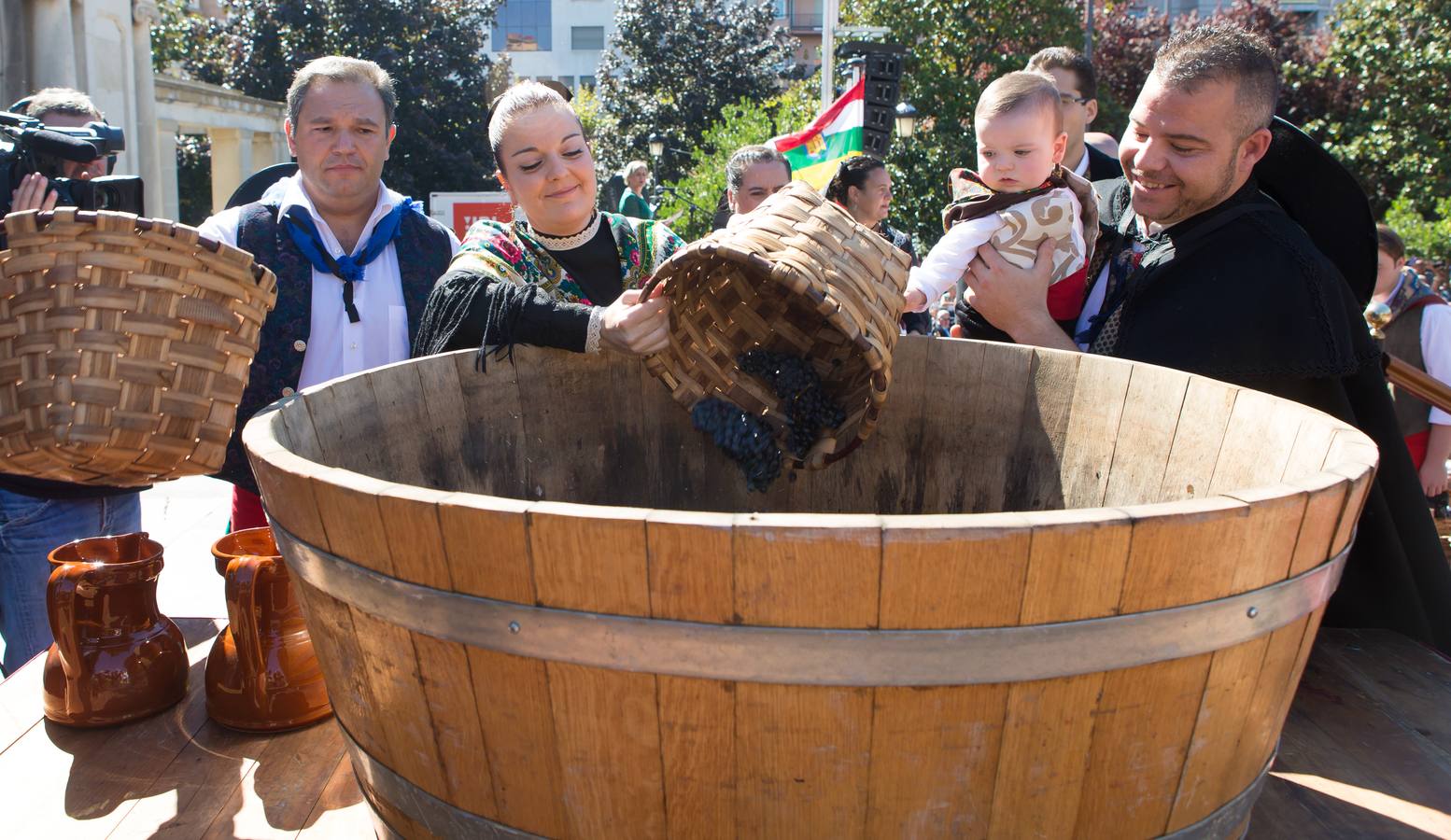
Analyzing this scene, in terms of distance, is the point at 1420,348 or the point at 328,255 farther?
the point at 1420,348

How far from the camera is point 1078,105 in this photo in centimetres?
473

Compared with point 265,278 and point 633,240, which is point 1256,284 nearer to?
point 633,240

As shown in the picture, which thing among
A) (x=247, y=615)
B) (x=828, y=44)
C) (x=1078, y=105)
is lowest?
(x=247, y=615)

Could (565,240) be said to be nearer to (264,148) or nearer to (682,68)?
(682,68)

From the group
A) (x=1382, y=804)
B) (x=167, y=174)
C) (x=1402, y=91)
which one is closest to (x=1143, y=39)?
(x=1402, y=91)

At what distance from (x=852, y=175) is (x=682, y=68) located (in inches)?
889

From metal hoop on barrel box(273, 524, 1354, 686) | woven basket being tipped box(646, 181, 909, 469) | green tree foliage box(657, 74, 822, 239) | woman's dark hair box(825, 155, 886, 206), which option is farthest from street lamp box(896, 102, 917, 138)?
metal hoop on barrel box(273, 524, 1354, 686)

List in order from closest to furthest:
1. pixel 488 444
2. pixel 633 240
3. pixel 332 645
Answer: pixel 332 645 < pixel 488 444 < pixel 633 240

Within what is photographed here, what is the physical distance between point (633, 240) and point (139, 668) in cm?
162

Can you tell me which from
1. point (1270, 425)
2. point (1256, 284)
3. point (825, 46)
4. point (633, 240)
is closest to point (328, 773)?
point (633, 240)

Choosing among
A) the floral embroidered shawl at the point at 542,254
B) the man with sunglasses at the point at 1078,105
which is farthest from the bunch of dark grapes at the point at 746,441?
the man with sunglasses at the point at 1078,105

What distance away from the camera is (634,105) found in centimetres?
2719

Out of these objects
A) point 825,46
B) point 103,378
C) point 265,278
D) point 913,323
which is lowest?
point 913,323

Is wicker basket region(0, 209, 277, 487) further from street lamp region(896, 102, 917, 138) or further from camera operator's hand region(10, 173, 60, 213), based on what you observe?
street lamp region(896, 102, 917, 138)
